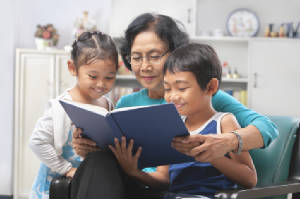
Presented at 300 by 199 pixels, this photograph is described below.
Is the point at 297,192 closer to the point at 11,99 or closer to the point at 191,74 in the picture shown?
the point at 191,74

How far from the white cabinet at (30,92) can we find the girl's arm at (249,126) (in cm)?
264

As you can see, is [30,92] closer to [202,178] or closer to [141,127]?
[202,178]

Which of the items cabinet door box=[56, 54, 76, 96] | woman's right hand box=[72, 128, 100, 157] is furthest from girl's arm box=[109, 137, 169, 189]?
cabinet door box=[56, 54, 76, 96]

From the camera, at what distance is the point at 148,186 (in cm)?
151

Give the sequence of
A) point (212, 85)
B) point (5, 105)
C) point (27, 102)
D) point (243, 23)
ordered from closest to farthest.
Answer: point (212, 85) < point (27, 102) < point (5, 105) < point (243, 23)

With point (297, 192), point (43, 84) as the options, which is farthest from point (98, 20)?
point (297, 192)

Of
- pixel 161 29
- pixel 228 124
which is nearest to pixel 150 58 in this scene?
pixel 161 29

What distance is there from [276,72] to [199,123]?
10.5ft

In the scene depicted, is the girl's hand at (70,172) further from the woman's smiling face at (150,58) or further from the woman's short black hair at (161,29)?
the woman's short black hair at (161,29)

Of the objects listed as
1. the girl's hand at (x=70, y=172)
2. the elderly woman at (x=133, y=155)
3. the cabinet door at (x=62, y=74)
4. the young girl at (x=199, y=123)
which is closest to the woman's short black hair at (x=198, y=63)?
the young girl at (x=199, y=123)

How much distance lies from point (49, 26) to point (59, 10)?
314mm

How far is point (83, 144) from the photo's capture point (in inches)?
56.3

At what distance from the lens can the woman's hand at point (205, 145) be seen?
3.76 ft

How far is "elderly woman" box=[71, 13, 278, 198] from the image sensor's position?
48.3 inches
